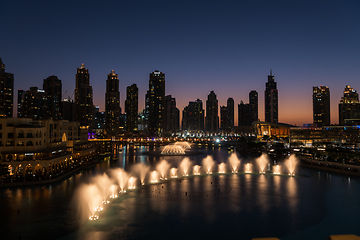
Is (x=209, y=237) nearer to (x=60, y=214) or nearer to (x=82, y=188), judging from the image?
(x=60, y=214)

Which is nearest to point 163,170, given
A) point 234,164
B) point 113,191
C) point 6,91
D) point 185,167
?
point 185,167

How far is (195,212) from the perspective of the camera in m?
30.0

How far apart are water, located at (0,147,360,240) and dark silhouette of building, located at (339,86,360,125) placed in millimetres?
Answer: 163680

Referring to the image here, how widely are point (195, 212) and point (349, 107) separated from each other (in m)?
198

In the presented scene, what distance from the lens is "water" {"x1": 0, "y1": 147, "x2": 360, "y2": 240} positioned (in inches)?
957

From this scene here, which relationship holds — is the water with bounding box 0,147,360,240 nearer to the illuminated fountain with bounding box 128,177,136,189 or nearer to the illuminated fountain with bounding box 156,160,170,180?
the illuminated fountain with bounding box 128,177,136,189

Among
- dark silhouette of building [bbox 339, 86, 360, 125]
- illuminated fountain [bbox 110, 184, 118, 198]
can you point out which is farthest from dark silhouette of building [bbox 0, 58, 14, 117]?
dark silhouette of building [bbox 339, 86, 360, 125]

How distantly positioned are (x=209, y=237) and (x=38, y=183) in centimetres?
3399

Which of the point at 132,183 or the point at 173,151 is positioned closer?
the point at 132,183

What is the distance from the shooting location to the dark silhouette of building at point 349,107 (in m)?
182

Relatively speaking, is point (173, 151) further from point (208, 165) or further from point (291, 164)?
point (291, 164)

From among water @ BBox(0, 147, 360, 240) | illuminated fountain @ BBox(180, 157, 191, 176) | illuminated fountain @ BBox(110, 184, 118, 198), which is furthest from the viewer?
illuminated fountain @ BBox(180, 157, 191, 176)

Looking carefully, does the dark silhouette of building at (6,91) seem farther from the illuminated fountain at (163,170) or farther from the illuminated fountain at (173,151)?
the illuminated fountain at (163,170)

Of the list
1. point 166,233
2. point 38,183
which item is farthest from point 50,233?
point 38,183
